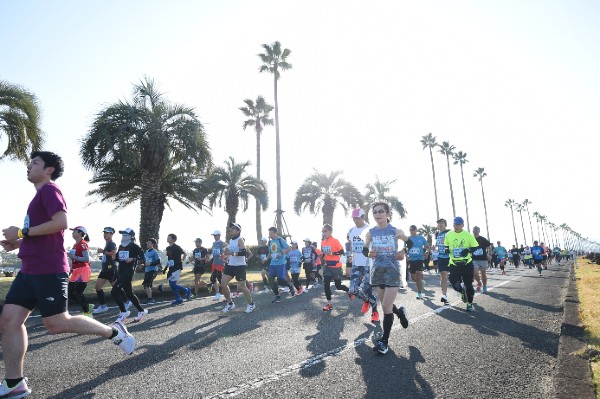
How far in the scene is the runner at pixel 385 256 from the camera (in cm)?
521

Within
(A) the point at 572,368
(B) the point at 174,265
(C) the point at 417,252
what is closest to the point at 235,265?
(B) the point at 174,265

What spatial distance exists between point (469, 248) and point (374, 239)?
410cm

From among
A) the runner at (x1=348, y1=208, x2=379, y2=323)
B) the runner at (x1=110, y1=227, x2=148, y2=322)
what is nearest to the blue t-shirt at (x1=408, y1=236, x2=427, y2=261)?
the runner at (x1=348, y1=208, x2=379, y2=323)

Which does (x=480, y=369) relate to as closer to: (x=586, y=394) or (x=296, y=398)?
(x=586, y=394)

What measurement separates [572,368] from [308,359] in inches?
109

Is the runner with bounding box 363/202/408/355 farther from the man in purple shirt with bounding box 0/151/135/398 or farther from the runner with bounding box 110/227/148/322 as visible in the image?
the runner with bounding box 110/227/148/322

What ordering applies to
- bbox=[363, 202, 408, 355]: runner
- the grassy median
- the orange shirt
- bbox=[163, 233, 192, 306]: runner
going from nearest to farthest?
the grassy median → bbox=[363, 202, 408, 355]: runner → the orange shirt → bbox=[163, 233, 192, 306]: runner

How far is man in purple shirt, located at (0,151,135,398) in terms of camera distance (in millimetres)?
3332

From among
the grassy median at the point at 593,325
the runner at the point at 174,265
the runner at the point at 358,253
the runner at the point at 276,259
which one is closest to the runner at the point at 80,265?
the runner at the point at 174,265

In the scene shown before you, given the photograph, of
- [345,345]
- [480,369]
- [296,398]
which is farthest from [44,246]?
[480,369]

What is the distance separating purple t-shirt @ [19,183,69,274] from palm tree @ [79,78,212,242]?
16998 mm

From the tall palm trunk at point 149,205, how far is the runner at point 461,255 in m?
16.8

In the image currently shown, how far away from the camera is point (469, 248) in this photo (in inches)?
341

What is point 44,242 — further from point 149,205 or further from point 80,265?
point 149,205
